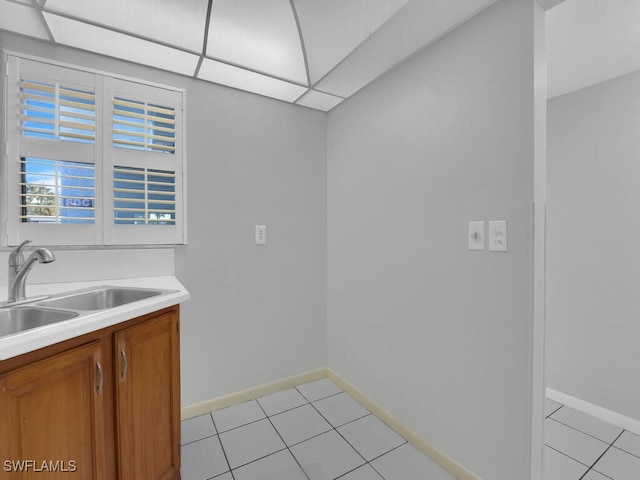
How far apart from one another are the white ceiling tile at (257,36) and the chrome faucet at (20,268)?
135 cm

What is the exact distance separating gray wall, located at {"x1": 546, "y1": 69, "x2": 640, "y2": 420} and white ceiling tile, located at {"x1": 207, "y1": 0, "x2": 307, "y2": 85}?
203 cm

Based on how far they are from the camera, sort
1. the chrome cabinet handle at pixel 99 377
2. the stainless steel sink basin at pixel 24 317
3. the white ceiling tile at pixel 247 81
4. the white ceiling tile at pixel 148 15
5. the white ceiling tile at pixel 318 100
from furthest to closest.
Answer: the white ceiling tile at pixel 318 100, the white ceiling tile at pixel 247 81, the white ceiling tile at pixel 148 15, the stainless steel sink basin at pixel 24 317, the chrome cabinet handle at pixel 99 377

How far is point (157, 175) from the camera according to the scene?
6.05 ft

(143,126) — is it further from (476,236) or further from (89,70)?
(476,236)

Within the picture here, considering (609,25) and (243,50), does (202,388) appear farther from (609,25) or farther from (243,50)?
(609,25)

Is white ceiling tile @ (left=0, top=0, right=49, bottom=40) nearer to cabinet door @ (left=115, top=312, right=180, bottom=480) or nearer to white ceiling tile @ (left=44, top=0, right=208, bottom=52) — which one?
white ceiling tile @ (left=44, top=0, right=208, bottom=52)

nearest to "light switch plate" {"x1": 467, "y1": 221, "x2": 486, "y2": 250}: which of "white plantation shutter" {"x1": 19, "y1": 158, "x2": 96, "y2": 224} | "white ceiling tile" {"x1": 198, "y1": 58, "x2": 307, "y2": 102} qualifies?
"white ceiling tile" {"x1": 198, "y1": 58, "x2": 307, "y2": 102}

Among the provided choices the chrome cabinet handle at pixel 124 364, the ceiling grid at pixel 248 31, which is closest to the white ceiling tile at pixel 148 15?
the ceiling grid at pixel 248 31

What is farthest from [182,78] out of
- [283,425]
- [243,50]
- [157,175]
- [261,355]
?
[283,425]

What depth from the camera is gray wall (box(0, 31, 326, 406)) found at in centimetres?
197

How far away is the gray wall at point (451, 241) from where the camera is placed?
1.27 m
